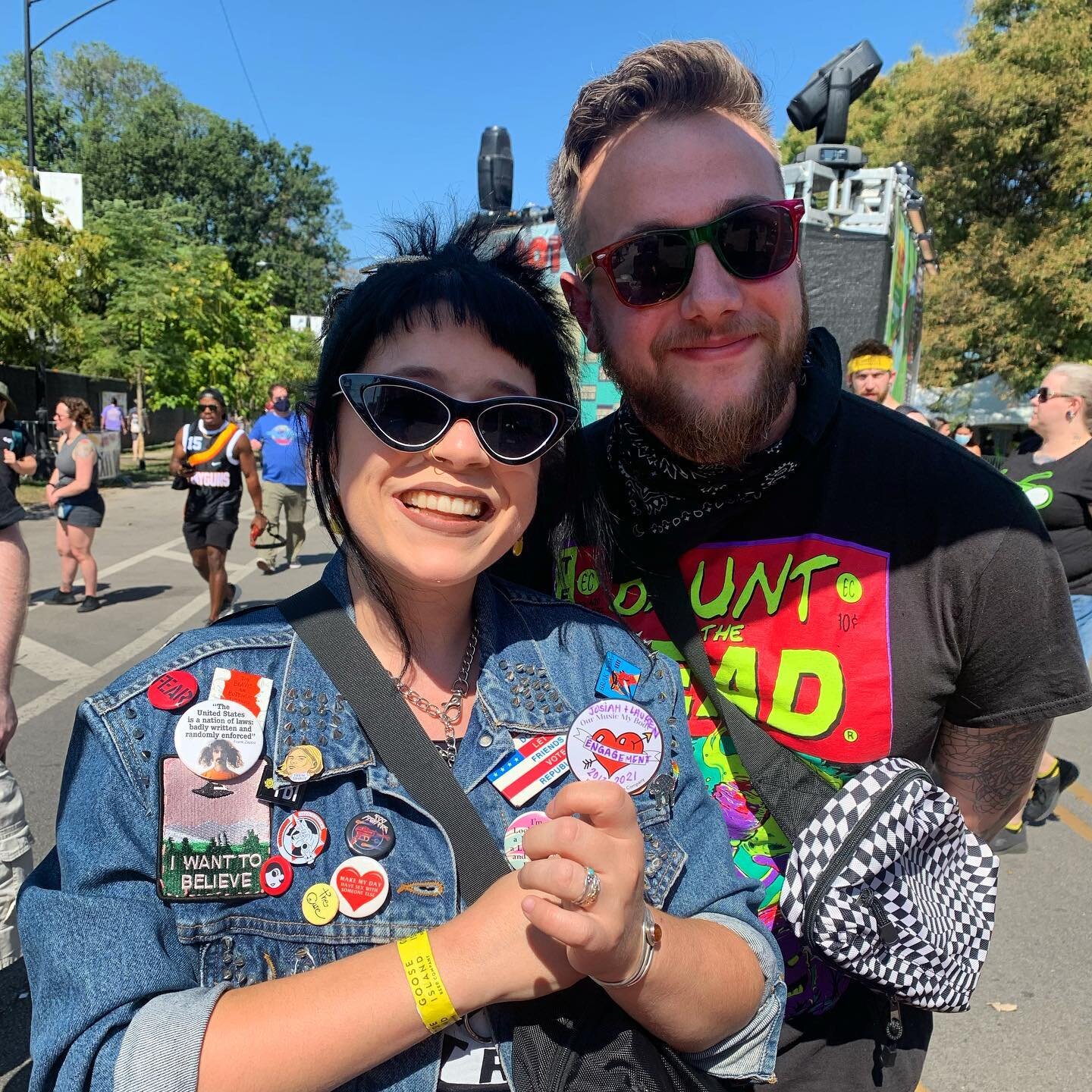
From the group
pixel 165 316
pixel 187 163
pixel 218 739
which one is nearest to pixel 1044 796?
pixel 218 739

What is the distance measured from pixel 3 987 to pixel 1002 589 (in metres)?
3.57

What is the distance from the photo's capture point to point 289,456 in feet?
32.3

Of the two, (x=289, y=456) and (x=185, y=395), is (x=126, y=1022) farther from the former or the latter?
(x=185, y=395)

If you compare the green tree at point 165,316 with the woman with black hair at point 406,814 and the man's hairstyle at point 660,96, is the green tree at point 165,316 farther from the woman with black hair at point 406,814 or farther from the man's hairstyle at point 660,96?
the woman with black hair at point 406,814

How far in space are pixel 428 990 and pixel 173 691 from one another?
0.56m

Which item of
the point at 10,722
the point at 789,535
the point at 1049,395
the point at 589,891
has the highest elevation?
the point at 1049,395

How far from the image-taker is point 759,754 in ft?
5.04

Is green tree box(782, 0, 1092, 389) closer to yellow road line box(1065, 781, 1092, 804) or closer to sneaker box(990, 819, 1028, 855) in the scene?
yellow road line box(1065, 781, 1092, 804)

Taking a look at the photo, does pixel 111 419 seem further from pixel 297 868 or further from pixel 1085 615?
pixel 297 868

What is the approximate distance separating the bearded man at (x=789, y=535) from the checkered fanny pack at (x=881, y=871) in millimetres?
64

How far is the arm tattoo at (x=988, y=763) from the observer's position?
1634 mm

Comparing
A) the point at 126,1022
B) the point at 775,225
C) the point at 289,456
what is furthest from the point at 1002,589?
the point at 289,456

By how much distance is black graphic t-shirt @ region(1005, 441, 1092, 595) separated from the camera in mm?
5055

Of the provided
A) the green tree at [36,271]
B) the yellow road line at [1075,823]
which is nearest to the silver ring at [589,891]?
the yellow road line at [1075,823]
